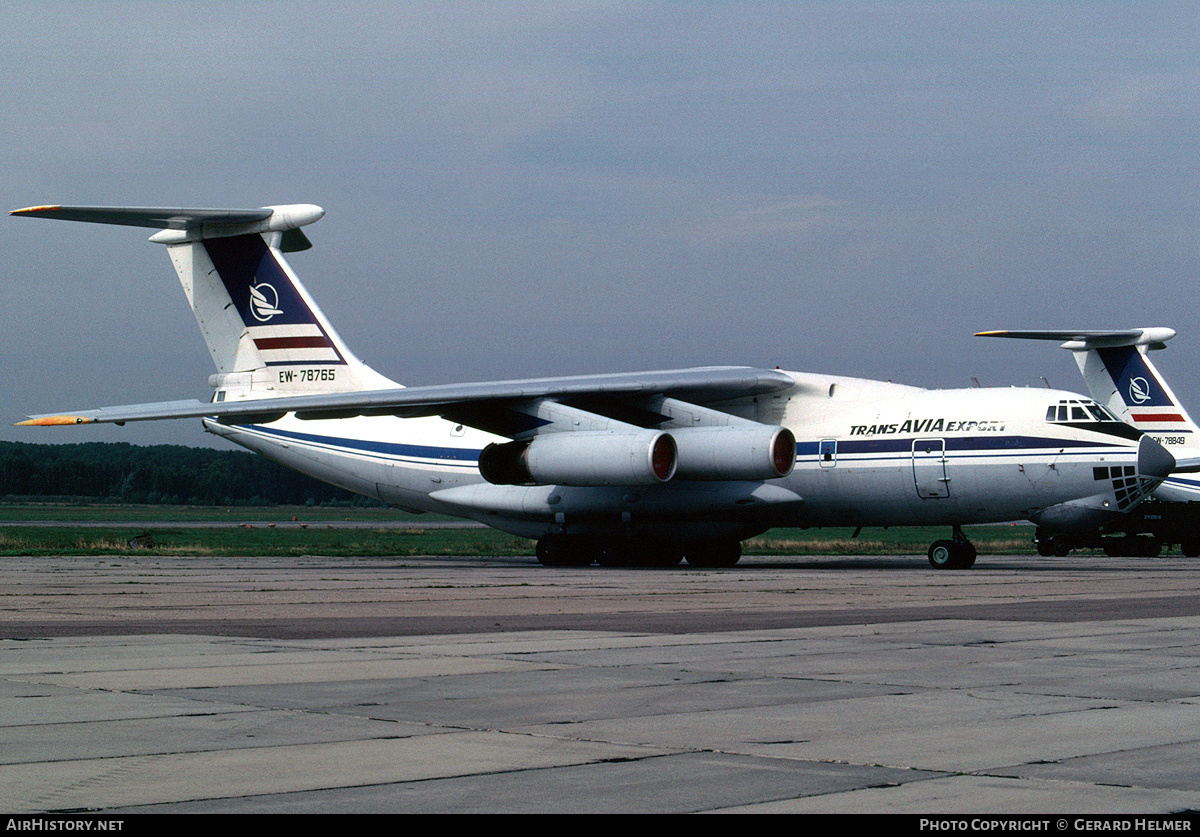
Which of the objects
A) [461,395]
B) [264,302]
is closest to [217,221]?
[264,302]

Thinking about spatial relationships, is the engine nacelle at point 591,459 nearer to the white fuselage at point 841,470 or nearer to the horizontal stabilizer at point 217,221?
the white fuselage at point 841,470

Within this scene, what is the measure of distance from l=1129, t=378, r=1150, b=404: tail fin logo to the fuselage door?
1732 cm

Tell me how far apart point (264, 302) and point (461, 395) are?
639 cm

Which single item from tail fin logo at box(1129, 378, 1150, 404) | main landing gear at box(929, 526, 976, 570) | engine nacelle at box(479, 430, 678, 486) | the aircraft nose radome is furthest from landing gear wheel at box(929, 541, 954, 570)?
tail fin logo at box(1129, 378, 1150, 404)

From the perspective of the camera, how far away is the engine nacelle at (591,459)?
2338 cm

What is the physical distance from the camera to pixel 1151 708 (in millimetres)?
7398

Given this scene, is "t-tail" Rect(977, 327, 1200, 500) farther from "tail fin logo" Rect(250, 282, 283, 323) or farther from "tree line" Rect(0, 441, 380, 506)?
"tree line" Rect(0, 441, 380, 506)

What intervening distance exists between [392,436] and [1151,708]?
22.6 metres

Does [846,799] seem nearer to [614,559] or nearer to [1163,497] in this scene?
[614,559]

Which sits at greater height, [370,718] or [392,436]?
[392,436]

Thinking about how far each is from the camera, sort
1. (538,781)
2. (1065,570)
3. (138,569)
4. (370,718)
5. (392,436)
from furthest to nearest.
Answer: (392,436)
(1065,570)
(138,569)
(370,718)
(538,781)

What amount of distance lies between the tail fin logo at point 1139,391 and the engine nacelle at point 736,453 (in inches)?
721
